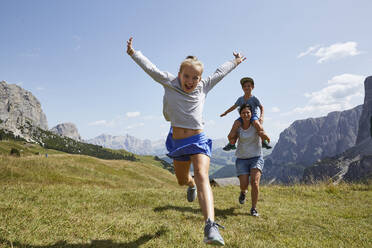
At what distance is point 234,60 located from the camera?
528 cm

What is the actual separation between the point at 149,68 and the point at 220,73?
1476 mm

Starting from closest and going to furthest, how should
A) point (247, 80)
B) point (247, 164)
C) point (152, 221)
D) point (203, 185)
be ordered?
point (203, 185)
point (152, 221)
point (247, 164)
point (247, 80)

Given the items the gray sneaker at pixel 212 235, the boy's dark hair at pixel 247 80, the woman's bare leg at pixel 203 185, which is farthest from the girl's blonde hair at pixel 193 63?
the boy's dark hair at pixel 247 80

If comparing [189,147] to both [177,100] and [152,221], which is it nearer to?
[177,100]

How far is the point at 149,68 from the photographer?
4527mm

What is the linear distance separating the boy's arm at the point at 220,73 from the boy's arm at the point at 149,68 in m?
0.76

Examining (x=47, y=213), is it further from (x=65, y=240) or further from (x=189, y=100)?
(x=189, y=100)

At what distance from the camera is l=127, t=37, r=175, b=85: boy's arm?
177 inches

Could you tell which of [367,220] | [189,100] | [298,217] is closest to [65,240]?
[189,100]

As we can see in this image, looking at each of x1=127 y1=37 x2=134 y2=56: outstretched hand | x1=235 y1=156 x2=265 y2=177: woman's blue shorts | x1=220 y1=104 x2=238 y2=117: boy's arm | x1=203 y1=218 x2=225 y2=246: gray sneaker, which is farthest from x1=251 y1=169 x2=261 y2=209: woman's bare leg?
x1=127 y1=37 x2=134 y2=56: outstretched hand

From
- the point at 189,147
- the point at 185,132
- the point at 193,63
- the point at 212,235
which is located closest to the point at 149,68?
the point at 193,63

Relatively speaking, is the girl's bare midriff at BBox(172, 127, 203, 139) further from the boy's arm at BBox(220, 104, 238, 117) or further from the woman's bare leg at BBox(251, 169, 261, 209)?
the boy's arm at BBox(220, 104, 238, 117)

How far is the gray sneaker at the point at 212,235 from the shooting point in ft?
10.6

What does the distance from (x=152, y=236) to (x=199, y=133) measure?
2.02 metres
